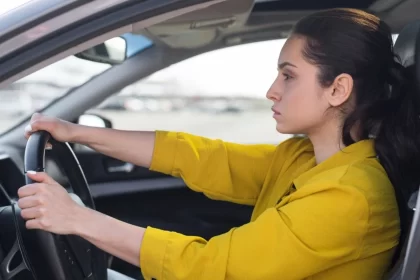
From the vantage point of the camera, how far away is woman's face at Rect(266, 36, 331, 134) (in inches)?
64.1

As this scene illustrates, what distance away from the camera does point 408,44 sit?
1.78m

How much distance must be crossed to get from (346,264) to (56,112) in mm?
1543

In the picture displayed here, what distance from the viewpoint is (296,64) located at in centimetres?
166

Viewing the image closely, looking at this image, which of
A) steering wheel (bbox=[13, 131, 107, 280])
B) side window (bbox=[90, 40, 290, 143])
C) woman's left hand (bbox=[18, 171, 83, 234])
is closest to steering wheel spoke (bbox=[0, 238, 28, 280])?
steering wheel (bbox=[13, 131, 107, 280])

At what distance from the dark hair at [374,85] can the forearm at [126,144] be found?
1.73ft

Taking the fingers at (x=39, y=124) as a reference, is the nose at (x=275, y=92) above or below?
above

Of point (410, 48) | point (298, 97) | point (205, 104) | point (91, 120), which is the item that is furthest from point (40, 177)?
point (205, 104)

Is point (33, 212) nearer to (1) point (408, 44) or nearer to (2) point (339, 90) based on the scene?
(2) point (339, 90)

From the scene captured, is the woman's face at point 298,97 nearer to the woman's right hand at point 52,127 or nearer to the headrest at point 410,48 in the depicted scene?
the headrest at point 410,48

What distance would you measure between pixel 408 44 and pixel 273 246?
0.70 m

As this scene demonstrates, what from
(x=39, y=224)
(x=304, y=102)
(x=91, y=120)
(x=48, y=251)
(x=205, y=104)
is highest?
(x=304, y=102)

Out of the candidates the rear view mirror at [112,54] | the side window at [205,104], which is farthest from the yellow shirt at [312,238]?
the side window at [205,104]

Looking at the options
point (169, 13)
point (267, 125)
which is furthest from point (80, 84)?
point (267, 125)

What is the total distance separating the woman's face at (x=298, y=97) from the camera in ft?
5.34
